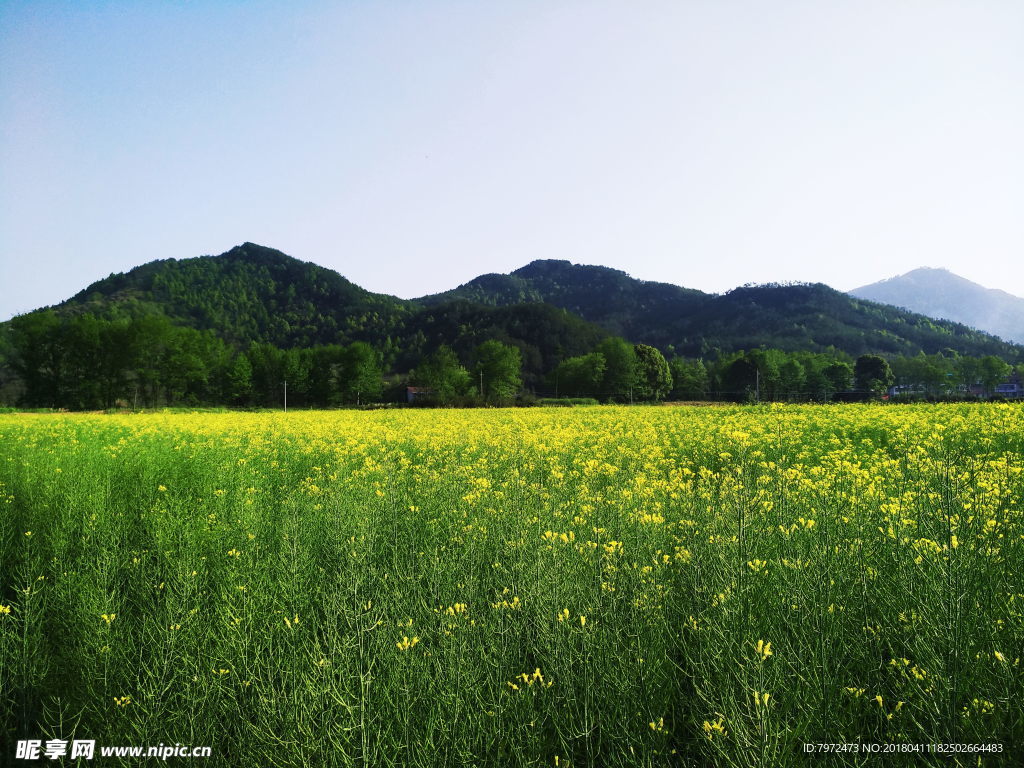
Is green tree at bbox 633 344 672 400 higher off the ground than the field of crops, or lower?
higher

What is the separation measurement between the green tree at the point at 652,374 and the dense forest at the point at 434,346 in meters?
0.30

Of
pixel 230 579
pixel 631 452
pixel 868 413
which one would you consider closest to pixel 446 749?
pixel 230 579

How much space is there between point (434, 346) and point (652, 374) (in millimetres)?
53592

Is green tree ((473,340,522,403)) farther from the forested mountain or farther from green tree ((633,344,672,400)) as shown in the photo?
the forested mountain

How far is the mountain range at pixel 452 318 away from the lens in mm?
111500

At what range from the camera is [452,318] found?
401 feet

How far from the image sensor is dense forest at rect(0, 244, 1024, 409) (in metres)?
54.4

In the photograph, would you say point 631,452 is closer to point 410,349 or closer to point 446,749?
point 446,749

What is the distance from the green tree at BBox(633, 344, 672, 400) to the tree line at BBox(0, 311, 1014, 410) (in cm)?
21

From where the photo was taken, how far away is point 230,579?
12.1 ft

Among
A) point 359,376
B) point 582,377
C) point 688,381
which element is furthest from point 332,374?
point 688,381

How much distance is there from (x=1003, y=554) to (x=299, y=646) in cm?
424

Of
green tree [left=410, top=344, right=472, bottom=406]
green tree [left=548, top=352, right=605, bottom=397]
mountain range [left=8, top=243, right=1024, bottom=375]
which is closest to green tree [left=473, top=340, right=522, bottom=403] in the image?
green tree [left=410, top=344, right=472, bottom=406]

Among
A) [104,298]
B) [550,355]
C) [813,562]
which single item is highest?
[104,298]
